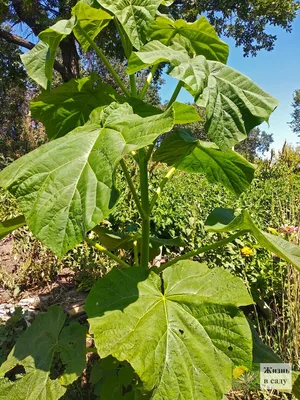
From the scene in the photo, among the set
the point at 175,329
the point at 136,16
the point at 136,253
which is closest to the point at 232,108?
the point at 136,16

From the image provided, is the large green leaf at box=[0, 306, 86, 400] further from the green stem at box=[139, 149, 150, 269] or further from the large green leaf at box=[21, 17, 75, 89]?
the large green leaf at box=[21, 17, 75, 89]

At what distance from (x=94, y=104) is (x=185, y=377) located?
33.3 inches

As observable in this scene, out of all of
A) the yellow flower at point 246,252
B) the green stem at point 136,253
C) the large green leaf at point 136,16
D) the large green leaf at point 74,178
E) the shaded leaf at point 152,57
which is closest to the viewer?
the large green leaf at point 74,178

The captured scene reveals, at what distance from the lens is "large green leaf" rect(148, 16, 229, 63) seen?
3.25 ft

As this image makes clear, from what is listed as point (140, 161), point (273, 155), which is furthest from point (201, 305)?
point (273, 155)

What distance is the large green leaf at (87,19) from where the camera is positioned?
0.89 meters

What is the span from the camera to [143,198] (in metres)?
1.04

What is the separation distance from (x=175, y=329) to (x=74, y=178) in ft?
1.51

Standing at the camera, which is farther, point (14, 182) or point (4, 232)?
point (4, 232)

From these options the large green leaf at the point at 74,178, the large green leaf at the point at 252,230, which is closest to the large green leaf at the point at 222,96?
the large green leaf at the point at 74,178

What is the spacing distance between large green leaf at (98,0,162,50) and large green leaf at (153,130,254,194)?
0.30m

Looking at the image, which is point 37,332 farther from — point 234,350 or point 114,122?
point 114,122

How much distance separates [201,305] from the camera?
0.92m

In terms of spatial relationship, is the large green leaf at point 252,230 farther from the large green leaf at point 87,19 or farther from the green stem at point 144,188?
the large green leaf at point 87,19
